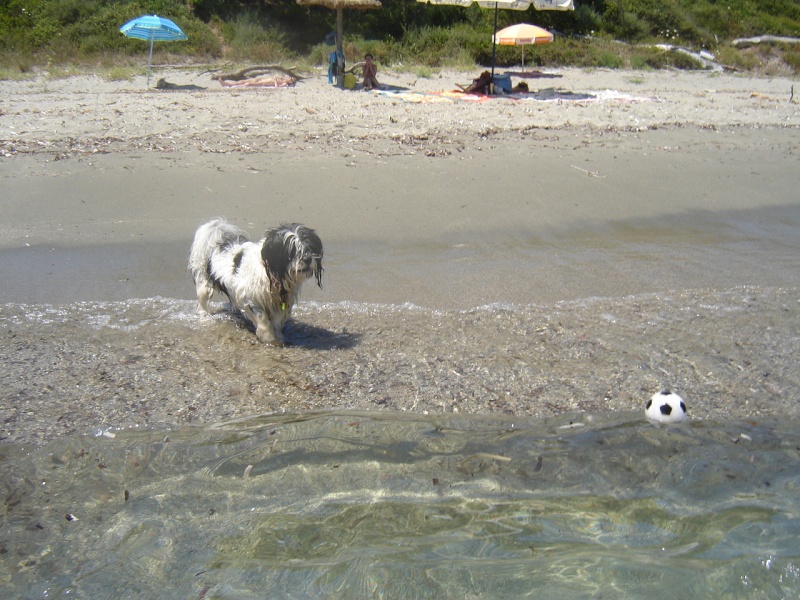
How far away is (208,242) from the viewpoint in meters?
5.95

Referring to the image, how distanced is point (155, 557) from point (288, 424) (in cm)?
117

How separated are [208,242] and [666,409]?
344 cm

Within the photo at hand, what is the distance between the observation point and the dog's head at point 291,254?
523cm

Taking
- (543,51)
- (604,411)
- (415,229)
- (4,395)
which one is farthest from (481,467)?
(543,51)

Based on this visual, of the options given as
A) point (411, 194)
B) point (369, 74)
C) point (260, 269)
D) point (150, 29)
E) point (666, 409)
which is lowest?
point (666, 409)

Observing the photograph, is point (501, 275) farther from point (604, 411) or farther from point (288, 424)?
point (288, 424)

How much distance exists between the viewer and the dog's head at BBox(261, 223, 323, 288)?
17.1 ft

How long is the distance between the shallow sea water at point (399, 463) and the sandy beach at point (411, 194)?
250mm

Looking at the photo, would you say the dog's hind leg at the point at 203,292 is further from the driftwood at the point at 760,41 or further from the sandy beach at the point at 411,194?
the driftwood at the point at 760,41

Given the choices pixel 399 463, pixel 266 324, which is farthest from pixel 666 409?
pixel 266 324

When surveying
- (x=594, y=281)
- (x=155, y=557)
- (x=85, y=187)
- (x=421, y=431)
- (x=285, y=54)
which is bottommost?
(x=155, y=557)

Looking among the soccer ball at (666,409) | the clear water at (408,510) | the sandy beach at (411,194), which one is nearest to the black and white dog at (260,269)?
the sandy beach at (411,194)

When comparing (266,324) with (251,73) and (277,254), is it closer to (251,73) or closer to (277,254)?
(277,254)

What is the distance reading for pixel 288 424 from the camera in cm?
476
